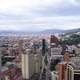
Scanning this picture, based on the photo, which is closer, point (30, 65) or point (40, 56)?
point (30, 65)

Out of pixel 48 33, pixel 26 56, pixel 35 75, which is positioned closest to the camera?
pixel 35 75

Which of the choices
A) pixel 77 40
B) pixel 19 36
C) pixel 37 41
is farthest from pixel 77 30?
pixel 19 36

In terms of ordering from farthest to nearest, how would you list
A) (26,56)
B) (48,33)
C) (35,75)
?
(48,33) → (26,56) → (35,75)

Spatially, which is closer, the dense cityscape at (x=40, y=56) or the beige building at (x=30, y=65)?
the dense cityscape at (x=40, y=56)

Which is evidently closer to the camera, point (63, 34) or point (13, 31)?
point (13, 31)

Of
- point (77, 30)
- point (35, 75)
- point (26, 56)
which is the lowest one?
point (35, 75)

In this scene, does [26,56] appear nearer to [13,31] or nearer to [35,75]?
[35,75]

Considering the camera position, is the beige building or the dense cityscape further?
the beige building

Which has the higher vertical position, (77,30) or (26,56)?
(77,30)
